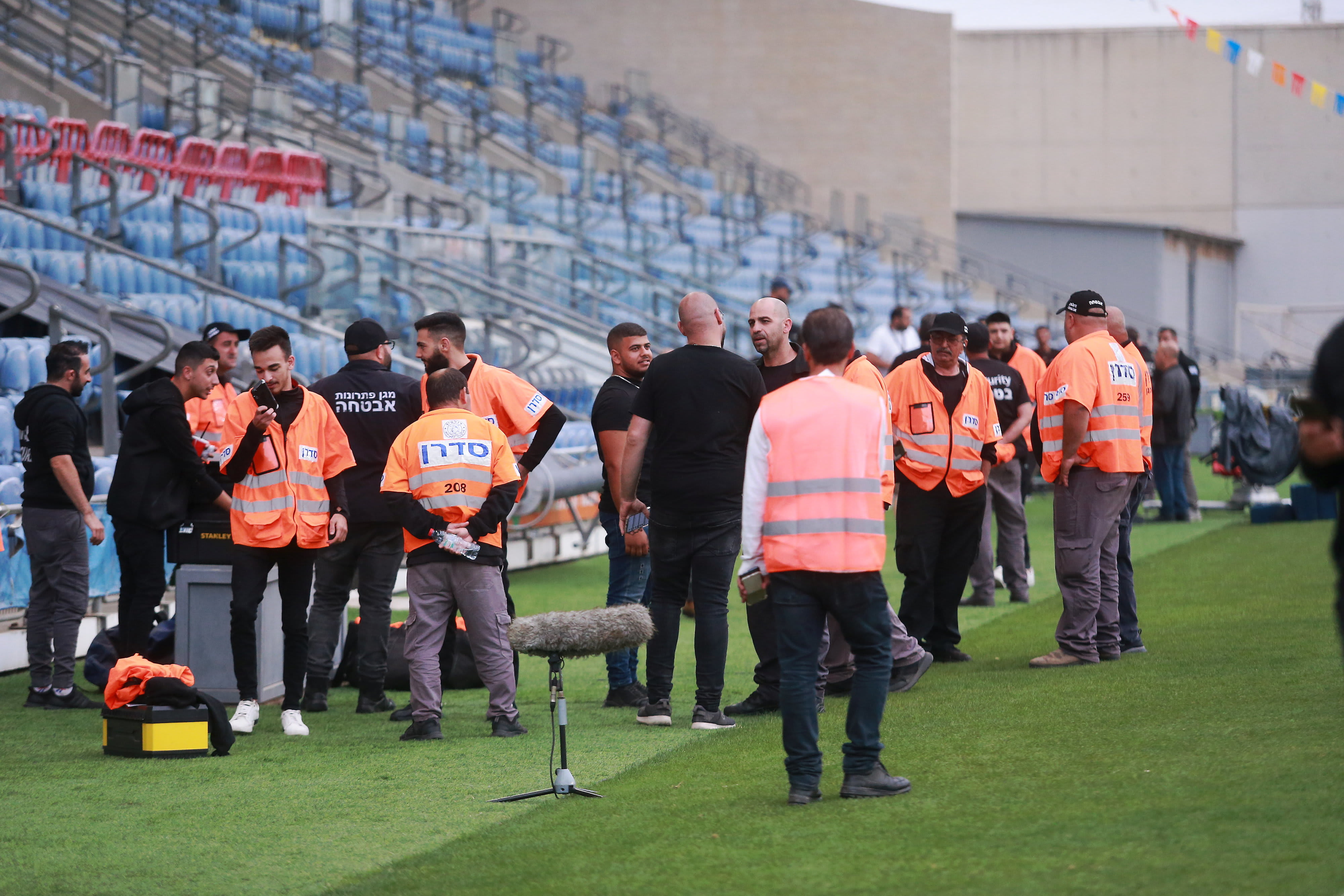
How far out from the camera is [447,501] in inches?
274

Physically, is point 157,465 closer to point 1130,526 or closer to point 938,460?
point 938,460

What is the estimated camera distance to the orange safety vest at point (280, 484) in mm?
7293

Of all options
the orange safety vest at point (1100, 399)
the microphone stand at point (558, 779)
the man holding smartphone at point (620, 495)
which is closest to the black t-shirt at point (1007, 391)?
the orange safety vest at point (1100, 399)

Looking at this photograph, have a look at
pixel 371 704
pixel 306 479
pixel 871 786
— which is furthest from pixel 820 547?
pixel 371 704

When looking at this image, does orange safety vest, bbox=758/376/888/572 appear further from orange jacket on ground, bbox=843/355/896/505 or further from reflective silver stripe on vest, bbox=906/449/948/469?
reflective silver stripe on vest, bbox=906/449/948/469

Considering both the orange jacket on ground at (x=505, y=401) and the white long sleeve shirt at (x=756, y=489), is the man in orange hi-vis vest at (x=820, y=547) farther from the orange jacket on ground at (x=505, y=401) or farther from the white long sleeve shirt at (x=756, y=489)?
the orange jacket on ground at (x=505, y=401)

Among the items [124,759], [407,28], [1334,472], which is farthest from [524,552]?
[407,28]

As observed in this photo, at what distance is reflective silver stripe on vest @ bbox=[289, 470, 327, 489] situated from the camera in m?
7.31

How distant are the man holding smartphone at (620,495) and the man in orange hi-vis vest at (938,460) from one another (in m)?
1.42

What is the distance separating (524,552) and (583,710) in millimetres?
5686

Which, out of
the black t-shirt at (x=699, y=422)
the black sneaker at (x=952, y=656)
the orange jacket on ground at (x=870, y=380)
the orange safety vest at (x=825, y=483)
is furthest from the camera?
the black sneaker at (x=952, y=656)

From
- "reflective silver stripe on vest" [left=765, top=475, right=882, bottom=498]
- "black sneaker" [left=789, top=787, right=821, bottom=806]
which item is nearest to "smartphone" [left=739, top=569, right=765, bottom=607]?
"reflective silver stripe on vest" [left=765, top=475, right=882, bottom=498]

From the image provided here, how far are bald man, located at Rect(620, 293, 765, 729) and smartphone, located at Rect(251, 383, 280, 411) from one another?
1677 millimetres

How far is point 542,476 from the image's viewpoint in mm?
12234
